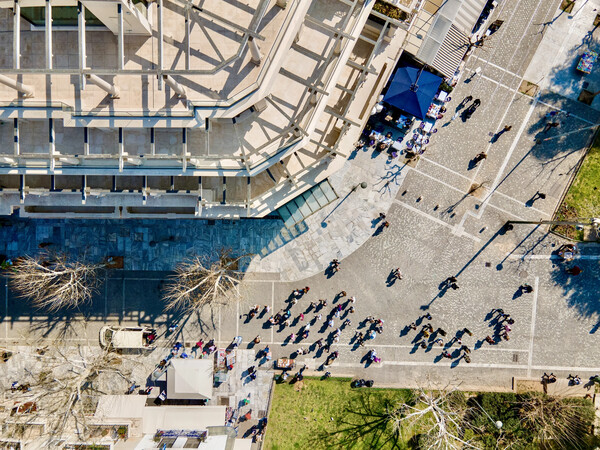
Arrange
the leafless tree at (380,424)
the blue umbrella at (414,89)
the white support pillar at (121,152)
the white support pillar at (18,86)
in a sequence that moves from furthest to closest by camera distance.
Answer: the leafless tree at (380,424), the blue umbrella at (414,89), the white support pillar at (121,152), the white support pillar at (18,86)

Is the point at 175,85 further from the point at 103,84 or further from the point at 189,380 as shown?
the point at 189,380

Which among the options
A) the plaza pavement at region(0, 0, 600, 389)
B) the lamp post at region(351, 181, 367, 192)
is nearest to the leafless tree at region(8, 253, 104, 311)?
the plaza pavement at region(0, 0, 600, 389)

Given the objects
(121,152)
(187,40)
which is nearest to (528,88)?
(187,40)

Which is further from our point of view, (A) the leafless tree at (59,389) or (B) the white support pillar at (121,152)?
(A) the leafless tree at (59,389)

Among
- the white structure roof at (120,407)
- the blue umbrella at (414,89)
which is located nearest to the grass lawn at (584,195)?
the blue umbrella at (414,89)

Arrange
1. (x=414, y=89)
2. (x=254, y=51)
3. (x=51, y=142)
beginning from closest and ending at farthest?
(x=254, y=51) < (x=51, y=142) < (x=414, y=89)

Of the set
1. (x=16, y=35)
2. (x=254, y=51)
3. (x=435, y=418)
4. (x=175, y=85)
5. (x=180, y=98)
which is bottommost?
(x=435, y=418)

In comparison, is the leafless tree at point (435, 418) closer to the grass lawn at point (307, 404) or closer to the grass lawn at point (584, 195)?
the grass lawn at point (307, 404)
